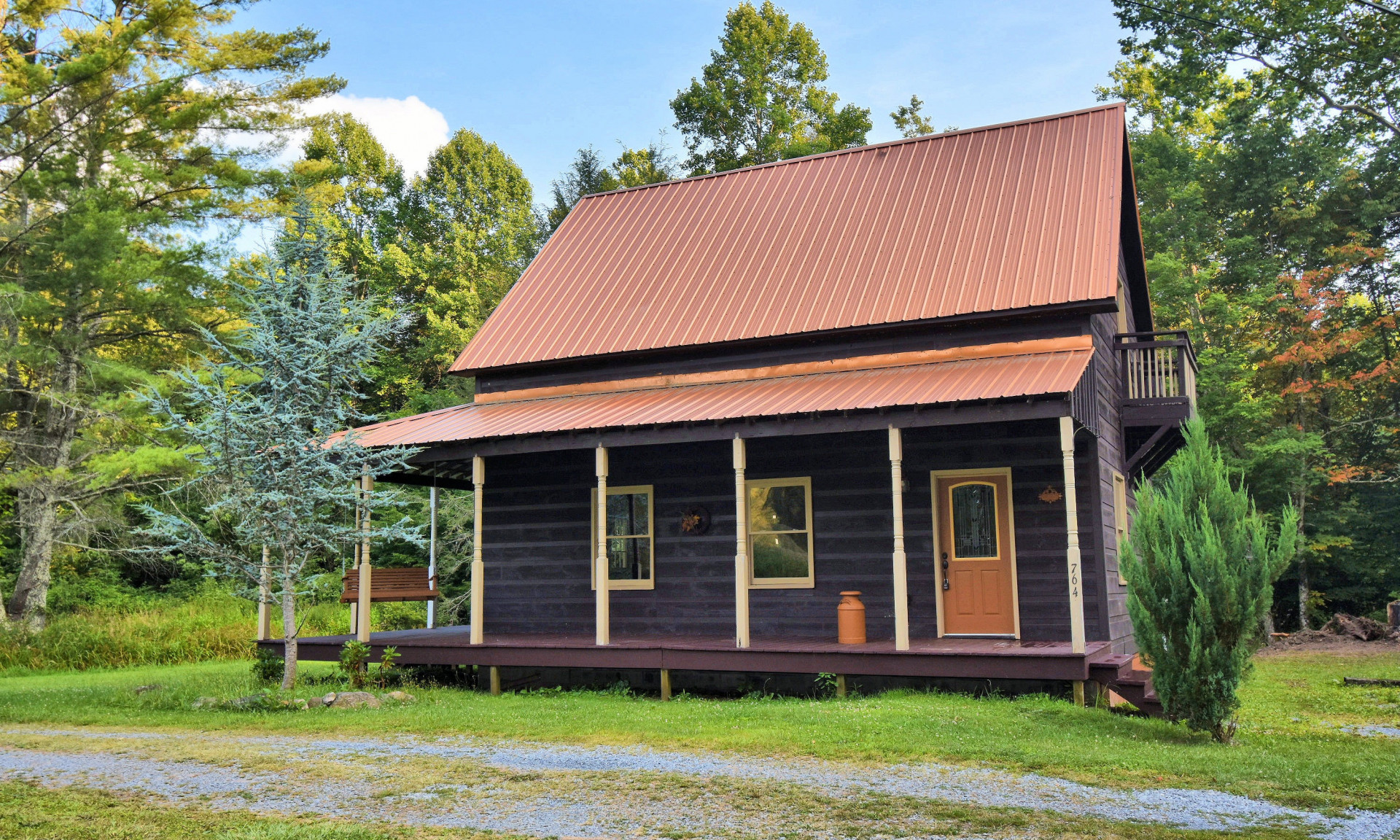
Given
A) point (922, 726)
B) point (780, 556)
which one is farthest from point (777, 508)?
point (922, 726)

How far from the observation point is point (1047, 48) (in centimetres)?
3319

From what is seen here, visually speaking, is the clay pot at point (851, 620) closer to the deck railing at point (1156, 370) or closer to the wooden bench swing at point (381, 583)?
the deck railing at point (1156, 370)

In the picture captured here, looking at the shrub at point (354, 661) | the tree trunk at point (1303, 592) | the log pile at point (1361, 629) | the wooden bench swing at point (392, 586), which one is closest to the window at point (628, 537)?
the wooden bench swing at point (392, 586)

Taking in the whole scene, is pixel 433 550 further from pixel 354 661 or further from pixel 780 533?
pixel 780 533

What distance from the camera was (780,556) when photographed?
1401cm

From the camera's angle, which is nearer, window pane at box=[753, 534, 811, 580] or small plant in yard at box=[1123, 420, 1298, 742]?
small plant in yard at box=[1123, 420, 1298, 742]

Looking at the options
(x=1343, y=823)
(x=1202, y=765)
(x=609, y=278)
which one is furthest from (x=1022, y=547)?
(x=609, y=278)

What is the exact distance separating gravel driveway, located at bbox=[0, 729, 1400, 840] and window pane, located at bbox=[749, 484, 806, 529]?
5.69m

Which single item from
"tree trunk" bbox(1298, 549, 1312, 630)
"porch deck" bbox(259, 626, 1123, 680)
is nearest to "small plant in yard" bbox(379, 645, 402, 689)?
"porch deck" bbox(259, 626, 1123, 680)

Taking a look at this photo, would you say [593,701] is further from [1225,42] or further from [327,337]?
[1225,42]

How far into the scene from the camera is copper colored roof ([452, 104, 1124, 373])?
14.1 meters

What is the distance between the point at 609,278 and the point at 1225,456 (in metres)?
16.7

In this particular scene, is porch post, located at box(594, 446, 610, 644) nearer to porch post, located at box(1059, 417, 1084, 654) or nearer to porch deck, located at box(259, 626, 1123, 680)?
porch deck, located at box(259, 626, 1123, 680)

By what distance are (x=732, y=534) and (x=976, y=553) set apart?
10.7 ft
